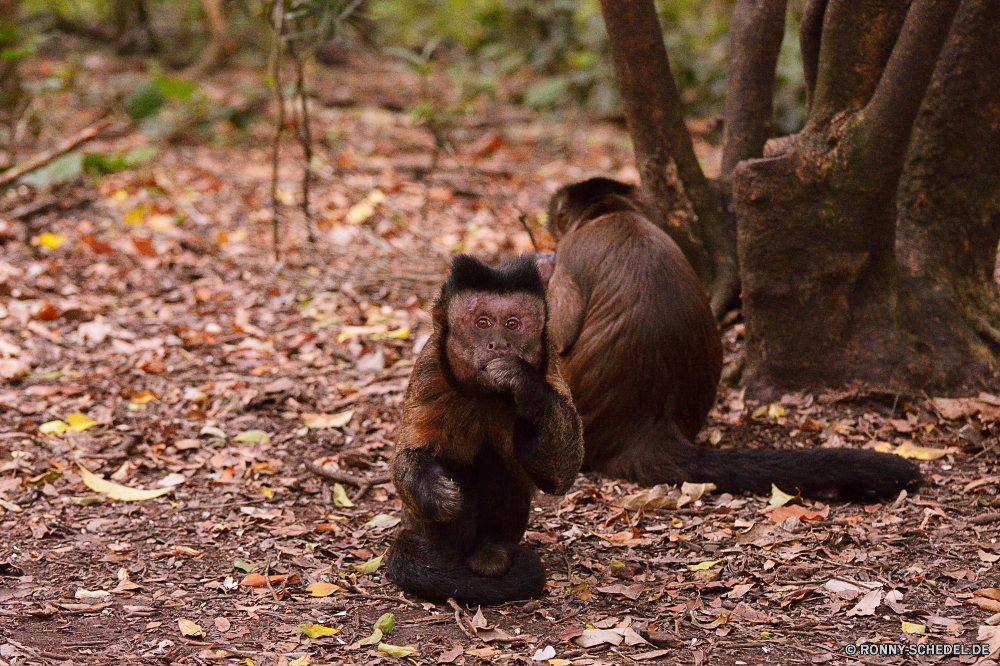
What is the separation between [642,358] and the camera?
209 inches

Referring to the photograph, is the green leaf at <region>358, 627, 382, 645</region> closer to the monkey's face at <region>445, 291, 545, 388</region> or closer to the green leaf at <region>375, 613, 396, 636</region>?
the green leaf at <region>375, 613, 396, 636</region>

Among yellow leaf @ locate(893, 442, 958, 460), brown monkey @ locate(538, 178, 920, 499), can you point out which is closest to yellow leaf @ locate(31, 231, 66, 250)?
brown monkey @ locate(538, 178, 920, 499)

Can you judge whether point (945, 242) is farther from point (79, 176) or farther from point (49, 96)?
point (49, 96)

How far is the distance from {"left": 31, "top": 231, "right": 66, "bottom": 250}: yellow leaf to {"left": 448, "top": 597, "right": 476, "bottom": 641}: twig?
6.16 m

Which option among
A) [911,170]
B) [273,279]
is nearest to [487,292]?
[911,170]

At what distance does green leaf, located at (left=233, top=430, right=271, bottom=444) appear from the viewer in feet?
18.7

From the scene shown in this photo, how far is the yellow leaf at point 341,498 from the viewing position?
198 inches

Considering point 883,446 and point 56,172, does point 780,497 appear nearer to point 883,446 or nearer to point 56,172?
point 883,446

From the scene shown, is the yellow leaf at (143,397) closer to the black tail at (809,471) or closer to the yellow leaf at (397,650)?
the yellow leaf at (397,650)

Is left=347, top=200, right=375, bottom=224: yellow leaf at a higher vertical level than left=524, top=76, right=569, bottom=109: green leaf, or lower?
lower

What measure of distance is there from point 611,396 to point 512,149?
281 inches

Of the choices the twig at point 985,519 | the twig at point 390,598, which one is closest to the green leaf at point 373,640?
the twig at point 390,598

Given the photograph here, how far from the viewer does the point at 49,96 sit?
13.1 m

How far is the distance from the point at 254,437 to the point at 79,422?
105 cm
